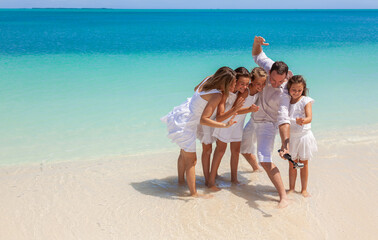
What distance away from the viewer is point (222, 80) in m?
3.76

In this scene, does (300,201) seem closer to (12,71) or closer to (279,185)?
(279,185)

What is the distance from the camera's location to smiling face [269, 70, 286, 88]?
3.83 meters

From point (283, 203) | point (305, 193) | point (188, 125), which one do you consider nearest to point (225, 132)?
point (188, 125)

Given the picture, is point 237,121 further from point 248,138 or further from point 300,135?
point 300,135

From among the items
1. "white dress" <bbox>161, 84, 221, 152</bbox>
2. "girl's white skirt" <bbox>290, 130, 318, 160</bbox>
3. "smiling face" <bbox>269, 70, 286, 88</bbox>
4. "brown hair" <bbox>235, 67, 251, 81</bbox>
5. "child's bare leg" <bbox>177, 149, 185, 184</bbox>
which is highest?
"brown hair" <bbox>235, 67, 251, 81</bbox>

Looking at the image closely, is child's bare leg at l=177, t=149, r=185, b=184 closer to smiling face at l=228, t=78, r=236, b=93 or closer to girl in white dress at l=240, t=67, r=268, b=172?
girl in white dress at l=240, t=67, r=268, b=172

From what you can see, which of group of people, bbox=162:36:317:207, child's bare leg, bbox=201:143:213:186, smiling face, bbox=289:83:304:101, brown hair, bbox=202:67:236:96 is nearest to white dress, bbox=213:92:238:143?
group of people, bbox=162:36:317:207

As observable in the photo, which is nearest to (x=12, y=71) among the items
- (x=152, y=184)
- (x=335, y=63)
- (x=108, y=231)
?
(x=152, y=184)

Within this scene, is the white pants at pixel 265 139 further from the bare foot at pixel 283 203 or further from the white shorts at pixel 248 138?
the bare foot at pixel 283 203

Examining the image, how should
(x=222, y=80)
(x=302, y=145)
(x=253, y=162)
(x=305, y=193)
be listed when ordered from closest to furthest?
(x=222, y=80) → (x=302, y=145) → (x=305, y=193) → (x=253, y=162)

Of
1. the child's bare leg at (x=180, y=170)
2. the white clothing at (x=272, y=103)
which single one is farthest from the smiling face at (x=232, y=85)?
the child's bare leg at (x=180, y=170)

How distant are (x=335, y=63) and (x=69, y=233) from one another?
12.1 metres

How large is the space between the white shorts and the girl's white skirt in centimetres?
56

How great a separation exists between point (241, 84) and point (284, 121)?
583 mm
